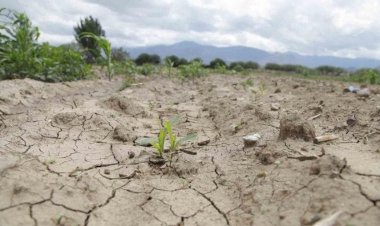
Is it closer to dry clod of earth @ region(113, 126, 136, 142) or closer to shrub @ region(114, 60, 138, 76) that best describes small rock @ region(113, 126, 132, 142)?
dry clod of earth @ region(113, 126, 136, 142)

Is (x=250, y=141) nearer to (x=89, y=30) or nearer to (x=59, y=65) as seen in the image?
(x=59, y=65)

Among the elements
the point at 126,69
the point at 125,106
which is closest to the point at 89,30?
the point at 126,69

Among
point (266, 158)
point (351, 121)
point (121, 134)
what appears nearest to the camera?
point (266, 158)

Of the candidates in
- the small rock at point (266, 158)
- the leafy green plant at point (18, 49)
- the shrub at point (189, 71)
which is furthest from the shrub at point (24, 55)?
the small rock at point (266, 158)

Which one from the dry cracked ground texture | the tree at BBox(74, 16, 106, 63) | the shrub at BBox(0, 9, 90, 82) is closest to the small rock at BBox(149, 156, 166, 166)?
the dry cracked ground texture

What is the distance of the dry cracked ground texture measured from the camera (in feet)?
6.35

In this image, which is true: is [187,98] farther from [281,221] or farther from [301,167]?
[281,221]

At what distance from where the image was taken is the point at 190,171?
2594mm

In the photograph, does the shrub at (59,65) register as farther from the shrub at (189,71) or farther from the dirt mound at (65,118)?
the dirt mound at (65,118)

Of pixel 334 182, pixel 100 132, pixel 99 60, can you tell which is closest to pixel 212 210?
pixel 334 182

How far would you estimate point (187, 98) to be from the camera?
18.9ft

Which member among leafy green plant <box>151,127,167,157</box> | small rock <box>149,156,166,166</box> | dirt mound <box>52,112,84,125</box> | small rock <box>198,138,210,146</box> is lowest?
small rock <box>149,156,166,166</box>

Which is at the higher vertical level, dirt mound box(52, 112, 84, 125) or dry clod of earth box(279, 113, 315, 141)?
dry clod of earth box(279, 113, 315, 141)

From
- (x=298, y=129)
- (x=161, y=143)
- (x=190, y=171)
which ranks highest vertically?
(x=298, y=129)
